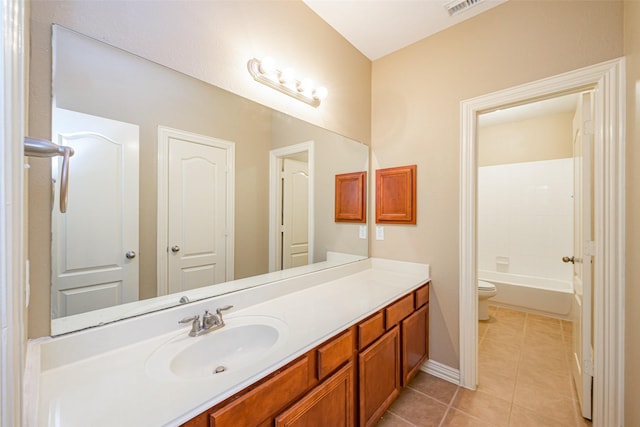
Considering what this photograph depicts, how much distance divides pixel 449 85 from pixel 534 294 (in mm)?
2797

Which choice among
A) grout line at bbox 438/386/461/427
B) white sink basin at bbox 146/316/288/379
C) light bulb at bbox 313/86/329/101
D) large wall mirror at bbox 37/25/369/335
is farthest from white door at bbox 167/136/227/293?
grout line at bbox 438/386/461/427

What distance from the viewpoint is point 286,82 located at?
1573 mm

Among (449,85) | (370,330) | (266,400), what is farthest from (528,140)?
(266,400)

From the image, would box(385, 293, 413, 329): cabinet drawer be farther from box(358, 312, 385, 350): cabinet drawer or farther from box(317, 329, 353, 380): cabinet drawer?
box(317, 329, 353, 380): cabinet drawer

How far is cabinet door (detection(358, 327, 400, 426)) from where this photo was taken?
1.31m

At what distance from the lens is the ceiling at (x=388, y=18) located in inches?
67.9

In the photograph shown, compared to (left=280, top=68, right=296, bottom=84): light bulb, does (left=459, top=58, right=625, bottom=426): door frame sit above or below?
below

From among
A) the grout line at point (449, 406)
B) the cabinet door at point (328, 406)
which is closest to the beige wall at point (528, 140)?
the grout line at point (449, 406)

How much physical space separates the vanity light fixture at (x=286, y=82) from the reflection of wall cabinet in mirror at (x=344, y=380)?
1.38 metres

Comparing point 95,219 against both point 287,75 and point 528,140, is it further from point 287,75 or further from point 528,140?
point 528,140

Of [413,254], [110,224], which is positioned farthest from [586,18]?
[110,224]

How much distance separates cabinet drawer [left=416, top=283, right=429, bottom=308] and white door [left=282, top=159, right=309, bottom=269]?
82 cm

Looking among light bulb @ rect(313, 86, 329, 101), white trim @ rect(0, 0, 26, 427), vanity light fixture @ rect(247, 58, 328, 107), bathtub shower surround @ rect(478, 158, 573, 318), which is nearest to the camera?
white trim @ rect(0, 0, 26, 427)

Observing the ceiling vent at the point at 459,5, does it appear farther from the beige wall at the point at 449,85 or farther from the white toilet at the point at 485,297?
the white toilet at the point at 485,297
